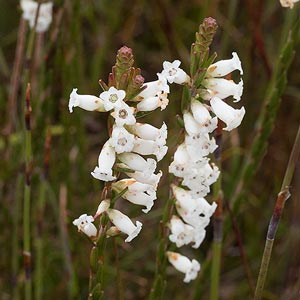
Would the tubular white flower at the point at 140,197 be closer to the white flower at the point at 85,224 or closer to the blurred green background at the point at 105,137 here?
the white flower at the point at 85,224

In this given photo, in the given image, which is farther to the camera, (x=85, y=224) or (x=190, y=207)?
(x=190, y=207)

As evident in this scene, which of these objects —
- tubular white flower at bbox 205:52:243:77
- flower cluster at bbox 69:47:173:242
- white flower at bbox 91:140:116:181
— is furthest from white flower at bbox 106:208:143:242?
tubular white flower at bbox 205:52:243:77

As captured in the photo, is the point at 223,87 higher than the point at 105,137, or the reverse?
the point at 223,87

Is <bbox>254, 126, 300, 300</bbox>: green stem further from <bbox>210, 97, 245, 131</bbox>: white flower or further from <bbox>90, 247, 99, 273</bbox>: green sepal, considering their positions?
<bbox>90, 247, 99, 273</bbox>: green sepal

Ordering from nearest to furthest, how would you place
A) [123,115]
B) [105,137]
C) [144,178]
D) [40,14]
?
[123,115] < [144,178] < [40,14] < [105,137]

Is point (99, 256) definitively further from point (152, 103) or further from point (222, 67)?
point (222, 67)

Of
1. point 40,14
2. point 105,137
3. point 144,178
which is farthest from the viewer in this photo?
point 105,137

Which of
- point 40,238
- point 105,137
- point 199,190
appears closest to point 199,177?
point 199,190
